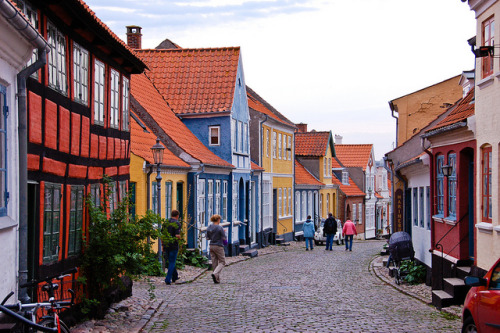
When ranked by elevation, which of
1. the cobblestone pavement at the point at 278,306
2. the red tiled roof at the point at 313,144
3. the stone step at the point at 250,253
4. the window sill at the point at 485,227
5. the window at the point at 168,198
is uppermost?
the red tiled roof at the point at 313,144

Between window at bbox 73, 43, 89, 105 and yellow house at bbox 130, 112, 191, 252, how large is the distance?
5.40 meters

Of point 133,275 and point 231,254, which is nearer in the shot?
point 133,275

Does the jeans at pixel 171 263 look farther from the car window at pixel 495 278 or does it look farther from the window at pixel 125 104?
the car window at pixel 495 278

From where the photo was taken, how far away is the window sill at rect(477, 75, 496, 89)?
13330 mm

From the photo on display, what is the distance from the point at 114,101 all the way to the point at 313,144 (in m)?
35.8

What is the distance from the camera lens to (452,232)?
52.6 feet

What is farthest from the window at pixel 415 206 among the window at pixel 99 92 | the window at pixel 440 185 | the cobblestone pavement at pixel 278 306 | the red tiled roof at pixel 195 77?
the window at pixel 99 92

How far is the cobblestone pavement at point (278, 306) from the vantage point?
11727 millimetres

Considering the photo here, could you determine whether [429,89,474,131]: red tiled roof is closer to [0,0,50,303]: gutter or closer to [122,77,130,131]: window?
[122,77,130,131]: window

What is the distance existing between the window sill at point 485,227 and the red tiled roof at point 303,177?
2966 cm

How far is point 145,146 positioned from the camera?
21344mm

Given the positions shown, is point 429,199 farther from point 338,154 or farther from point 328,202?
point 338,154

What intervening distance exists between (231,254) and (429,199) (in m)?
11.3

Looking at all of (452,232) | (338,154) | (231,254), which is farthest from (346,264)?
(338,154)
